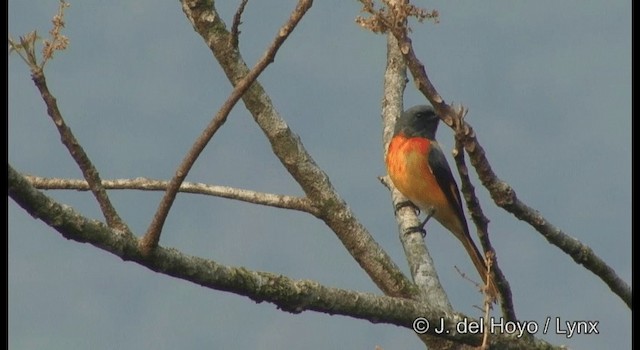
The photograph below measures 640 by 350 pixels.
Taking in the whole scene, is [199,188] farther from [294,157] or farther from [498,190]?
[498,190]

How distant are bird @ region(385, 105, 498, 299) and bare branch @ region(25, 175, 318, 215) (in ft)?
5.52

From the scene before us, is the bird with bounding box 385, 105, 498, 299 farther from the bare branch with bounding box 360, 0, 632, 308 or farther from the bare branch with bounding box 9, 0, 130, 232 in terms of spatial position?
the bare branch with bounding box 9, 0, 130, 232

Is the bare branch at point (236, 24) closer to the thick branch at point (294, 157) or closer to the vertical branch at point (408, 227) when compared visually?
the thick branch at point (294, 157)

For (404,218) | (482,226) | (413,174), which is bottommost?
(482,226)

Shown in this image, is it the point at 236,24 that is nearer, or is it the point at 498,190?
the point at 498,190

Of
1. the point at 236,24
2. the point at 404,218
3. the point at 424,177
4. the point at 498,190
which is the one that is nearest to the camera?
the point at 498,190

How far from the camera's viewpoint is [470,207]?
4.58m

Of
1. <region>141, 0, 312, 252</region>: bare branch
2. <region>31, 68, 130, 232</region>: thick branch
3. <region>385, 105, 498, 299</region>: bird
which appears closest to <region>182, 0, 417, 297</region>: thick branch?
<region>385, 105, 498, 299</region>: bird

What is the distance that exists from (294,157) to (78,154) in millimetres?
2813

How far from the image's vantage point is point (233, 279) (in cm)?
407

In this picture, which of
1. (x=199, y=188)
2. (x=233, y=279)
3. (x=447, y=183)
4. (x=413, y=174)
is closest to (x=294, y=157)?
(x=199, y=188)

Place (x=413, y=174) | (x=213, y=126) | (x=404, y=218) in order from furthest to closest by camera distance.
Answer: (x=413, y=174)
(x=404, y=218)
(x=213, y=126)

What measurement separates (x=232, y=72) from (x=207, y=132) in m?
3.08

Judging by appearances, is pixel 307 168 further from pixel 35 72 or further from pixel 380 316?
pixel 35 72
